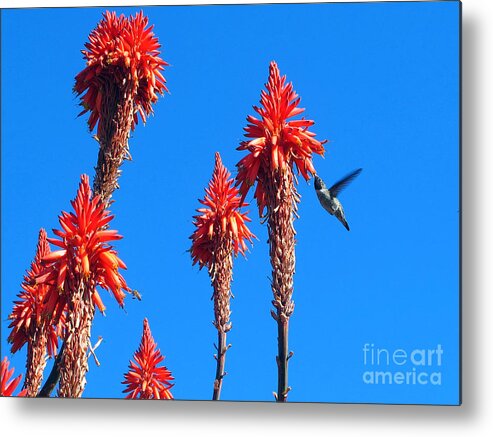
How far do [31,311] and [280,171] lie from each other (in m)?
2.00

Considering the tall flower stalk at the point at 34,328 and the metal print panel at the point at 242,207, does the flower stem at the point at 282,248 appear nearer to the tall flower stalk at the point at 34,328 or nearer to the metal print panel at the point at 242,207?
the metal print panel at the point at 242,207

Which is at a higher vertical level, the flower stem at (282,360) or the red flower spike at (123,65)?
the red flower spike at (123,65)

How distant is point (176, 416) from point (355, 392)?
4.10 feet

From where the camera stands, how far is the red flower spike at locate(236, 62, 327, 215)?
702 centimetres

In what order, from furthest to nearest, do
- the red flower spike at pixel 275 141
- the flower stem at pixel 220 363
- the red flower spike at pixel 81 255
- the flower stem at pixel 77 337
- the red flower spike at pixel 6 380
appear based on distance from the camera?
the red flower spike at pixel 6 380 < the flower stem at pixel 220 363 < the red flower spike at pixel 275 141 < the red flower spike at pixel 81 255 < the flower stem at pixel 77 337

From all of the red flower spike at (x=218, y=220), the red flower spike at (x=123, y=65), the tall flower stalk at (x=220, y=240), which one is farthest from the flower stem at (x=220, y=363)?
the red flower spike at (x=123, y=65)

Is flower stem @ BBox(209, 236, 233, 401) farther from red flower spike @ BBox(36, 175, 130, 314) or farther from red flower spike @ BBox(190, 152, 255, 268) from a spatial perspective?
red flower spike @ BBox(36, 175, 130, 314)

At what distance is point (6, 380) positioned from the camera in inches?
291

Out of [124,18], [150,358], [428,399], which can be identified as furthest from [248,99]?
[428,399]

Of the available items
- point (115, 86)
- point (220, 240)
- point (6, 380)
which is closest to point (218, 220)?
point (220, 240)

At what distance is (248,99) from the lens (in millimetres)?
7387

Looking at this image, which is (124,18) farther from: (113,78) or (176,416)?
(176,416)

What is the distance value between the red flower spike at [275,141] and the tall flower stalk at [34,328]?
58.8 inches

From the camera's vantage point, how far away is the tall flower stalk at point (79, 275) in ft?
21.7
